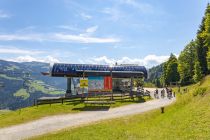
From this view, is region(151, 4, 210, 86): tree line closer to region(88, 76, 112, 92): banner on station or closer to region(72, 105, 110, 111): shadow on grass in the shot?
region(88, 76, 112, 92): banner on station

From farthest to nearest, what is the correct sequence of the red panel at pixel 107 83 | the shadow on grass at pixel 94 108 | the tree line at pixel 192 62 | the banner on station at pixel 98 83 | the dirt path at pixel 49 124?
the tree line at pixel 192 62, the red panel at pixel 107 83, the banner on station at pixel 98 83, the shadow on grass at pixel 94 108, the dirt path at pixel 49 124

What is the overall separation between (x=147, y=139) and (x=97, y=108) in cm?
2264

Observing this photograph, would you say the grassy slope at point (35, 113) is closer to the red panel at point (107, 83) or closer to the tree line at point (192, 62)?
the red panel at point (107, 83)

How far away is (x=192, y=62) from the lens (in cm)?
10744

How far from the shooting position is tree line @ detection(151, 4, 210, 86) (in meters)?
87.3

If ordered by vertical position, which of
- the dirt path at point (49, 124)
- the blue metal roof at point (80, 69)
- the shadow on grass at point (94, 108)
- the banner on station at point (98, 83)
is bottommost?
the dirt path at point (49, 124)

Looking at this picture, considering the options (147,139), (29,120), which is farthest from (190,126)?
(29,120)

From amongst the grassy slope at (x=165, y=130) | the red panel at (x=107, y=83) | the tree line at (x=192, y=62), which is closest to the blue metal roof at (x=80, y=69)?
the red panel at (x=107, y=83)

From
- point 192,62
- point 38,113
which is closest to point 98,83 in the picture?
point 38,113

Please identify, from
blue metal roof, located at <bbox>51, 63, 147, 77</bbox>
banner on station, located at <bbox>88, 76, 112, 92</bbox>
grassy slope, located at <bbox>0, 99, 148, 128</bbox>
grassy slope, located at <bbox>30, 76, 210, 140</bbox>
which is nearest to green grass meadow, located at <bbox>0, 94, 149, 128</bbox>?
grassy slope, located at <bbox>0, 99, 148, 128</bbox>

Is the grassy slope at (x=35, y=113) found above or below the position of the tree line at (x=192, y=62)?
below

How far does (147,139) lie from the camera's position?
66.2 feet

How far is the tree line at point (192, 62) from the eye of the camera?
87.3 meters

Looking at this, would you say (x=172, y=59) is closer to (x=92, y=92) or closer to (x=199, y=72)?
(x=199, y=72)
